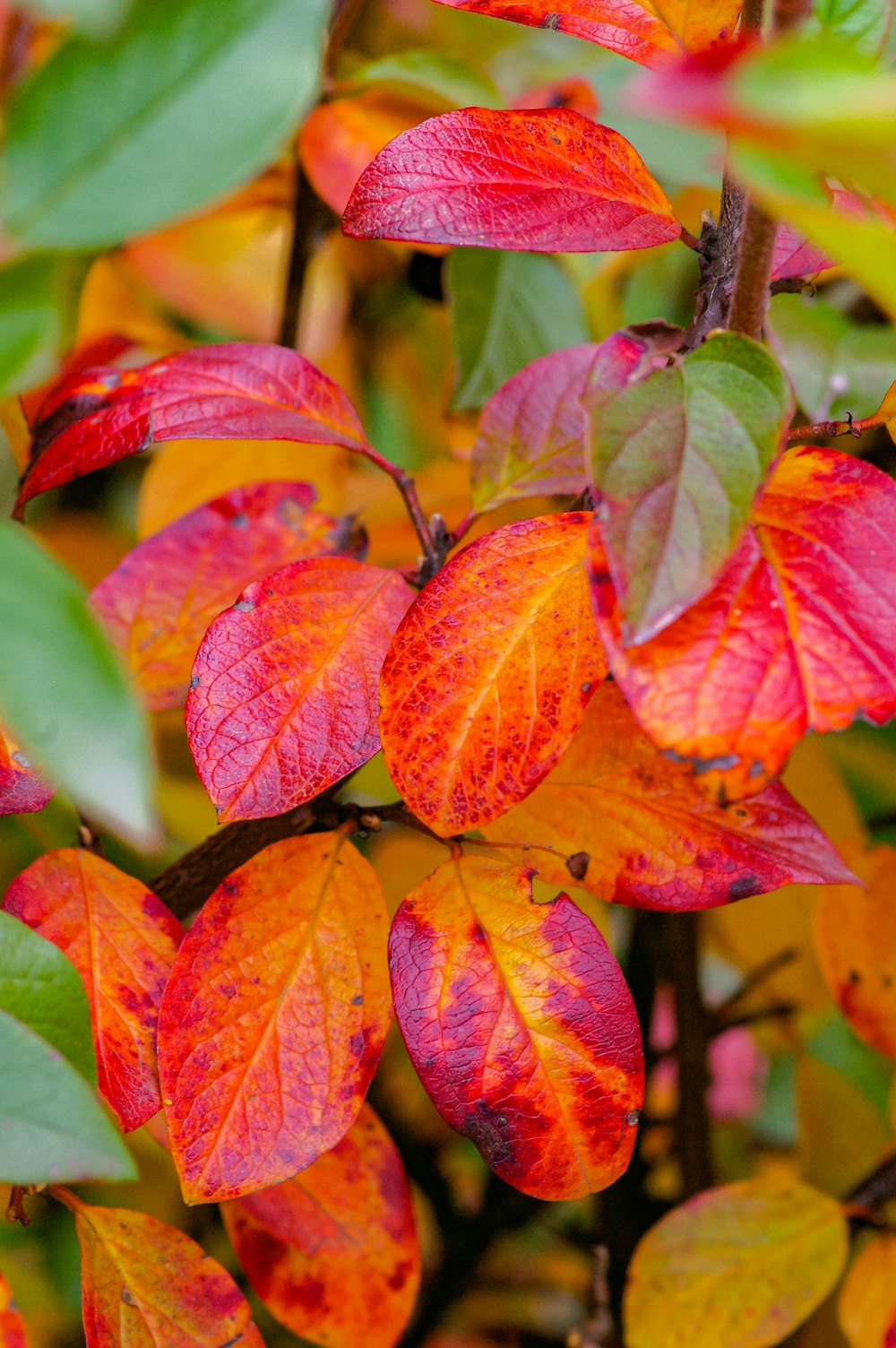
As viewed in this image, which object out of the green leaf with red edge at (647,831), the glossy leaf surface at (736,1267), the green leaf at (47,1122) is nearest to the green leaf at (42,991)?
the green leaf at (47,1122)

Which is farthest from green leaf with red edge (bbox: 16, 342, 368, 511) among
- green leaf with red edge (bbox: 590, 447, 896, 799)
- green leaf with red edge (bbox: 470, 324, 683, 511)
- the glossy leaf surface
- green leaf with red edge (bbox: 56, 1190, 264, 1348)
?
the glossy leaf surface

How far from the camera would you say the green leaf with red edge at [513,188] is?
38cm

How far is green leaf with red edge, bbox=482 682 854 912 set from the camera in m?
0.40

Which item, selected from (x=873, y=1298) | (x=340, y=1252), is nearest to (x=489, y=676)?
(x=340, y=1252)

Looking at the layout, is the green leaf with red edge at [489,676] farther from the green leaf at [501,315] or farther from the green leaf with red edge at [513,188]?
the green leaf at [501,315]

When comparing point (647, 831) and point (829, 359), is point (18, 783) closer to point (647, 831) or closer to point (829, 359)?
point (647, 831)

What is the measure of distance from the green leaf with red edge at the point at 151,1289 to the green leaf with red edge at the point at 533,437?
0.30 metres

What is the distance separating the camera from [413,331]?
1.08 meters

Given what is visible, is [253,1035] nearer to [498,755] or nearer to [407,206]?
[498,755]

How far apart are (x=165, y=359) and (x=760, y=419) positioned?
10.2 inches

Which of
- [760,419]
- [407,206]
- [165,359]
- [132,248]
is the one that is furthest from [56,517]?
[760,419]

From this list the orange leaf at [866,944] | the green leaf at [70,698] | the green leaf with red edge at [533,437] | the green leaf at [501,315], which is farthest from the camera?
the green leaf at [501,315]

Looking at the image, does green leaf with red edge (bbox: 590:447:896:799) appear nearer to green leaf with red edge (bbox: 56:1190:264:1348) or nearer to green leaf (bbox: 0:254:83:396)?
green leaf (bbox: 0:254:83:396)

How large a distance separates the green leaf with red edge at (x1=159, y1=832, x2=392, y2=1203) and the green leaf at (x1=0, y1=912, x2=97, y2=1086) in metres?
0.05
